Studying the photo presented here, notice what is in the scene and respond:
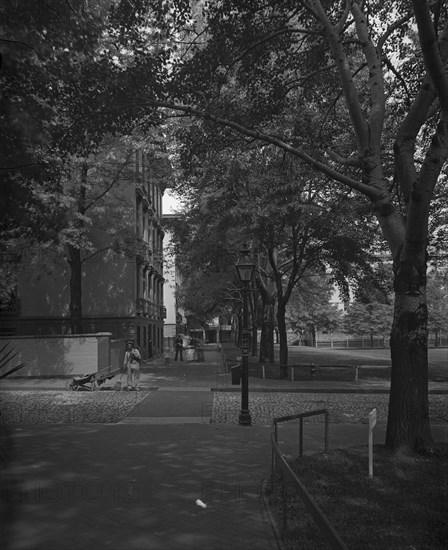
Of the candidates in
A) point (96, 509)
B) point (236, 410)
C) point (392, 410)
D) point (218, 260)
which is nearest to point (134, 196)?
point (218, 260)

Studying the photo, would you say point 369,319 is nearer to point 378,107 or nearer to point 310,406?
point 310,406

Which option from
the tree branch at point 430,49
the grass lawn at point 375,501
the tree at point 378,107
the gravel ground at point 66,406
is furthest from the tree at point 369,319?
the tree branch at point 430,49

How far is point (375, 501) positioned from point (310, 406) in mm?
8422

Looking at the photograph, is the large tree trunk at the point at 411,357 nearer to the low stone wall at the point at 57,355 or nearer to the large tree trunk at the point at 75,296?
the low stone wall at the point at 57,355

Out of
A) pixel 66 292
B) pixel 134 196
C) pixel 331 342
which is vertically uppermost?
pixel 134 196

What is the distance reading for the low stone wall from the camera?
2092cm

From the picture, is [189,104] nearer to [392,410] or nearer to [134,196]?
[392,410]

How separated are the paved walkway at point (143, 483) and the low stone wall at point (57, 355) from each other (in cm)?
964

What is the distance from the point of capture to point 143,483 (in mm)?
6699

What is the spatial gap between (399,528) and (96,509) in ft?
10.4

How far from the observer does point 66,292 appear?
2847 centimetres

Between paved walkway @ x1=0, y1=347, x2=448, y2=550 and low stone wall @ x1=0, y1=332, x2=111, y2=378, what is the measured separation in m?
9.64

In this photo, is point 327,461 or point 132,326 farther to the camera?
point 132,326

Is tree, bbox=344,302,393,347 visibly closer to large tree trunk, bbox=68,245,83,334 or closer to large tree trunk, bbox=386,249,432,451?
large tree trunk, bbox=68,245,83,334
